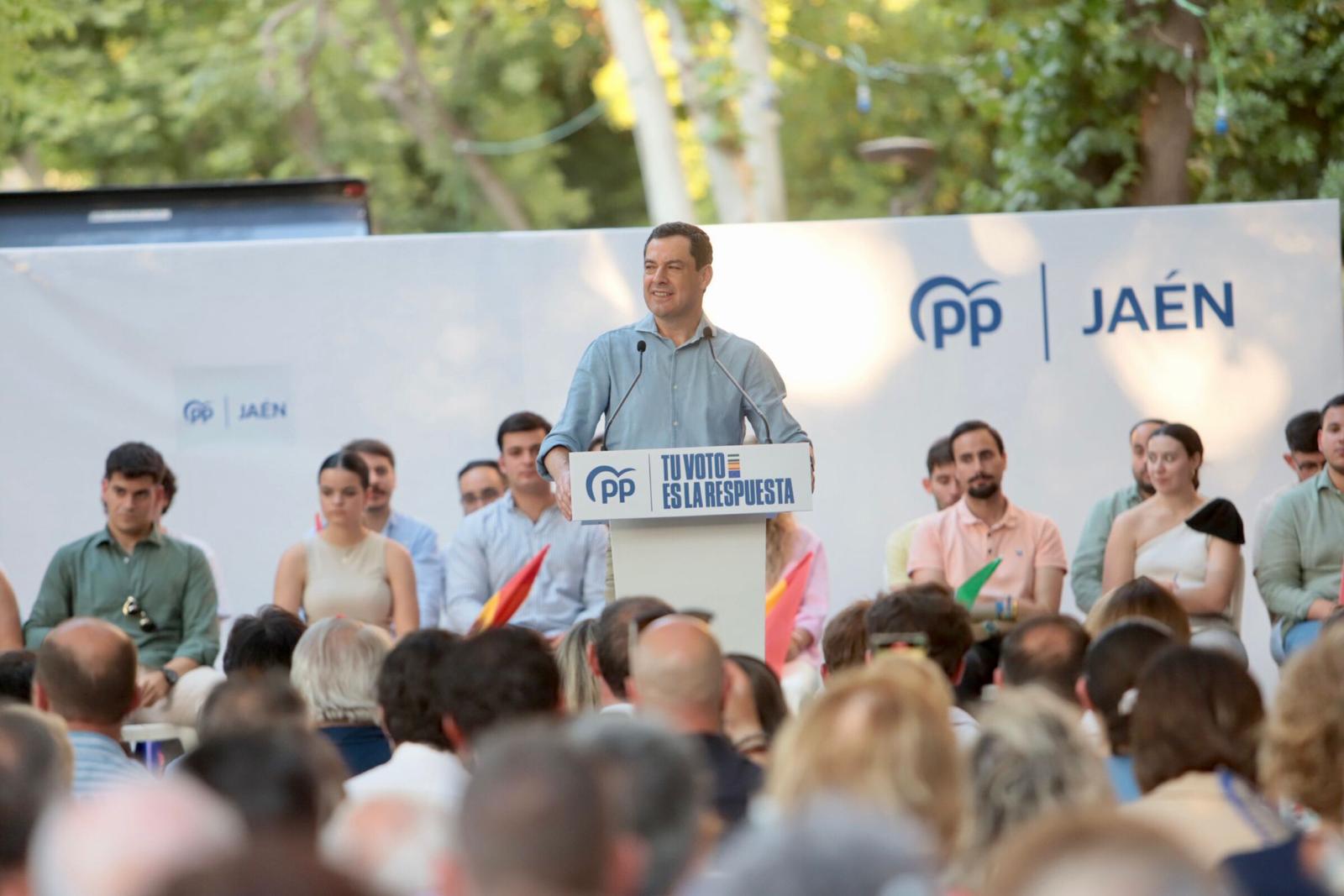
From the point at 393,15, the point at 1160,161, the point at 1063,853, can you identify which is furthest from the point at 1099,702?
the point at 393,15

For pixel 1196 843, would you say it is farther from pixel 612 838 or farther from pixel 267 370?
pixel 267 370

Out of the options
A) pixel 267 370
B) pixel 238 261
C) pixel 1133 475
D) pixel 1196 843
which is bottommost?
pixel 1196 843

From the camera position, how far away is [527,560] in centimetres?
685

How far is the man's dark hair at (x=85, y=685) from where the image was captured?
374 cm

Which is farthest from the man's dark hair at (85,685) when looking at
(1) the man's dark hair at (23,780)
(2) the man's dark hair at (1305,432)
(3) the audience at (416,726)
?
(2) the man's dark hair at (1305,432)

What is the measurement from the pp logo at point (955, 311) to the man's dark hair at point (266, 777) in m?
6.04

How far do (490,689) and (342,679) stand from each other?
893mm

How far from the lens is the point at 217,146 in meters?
20.2

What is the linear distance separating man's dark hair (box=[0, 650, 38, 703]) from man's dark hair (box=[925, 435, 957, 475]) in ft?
13.7

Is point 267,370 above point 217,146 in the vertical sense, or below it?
below

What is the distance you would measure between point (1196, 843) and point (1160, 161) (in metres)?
8.43

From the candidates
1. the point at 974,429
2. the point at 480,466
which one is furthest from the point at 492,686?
the point at 480,466

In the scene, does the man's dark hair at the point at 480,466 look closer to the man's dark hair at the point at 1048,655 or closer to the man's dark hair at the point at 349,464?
the man's dark hair at the point at 349,464

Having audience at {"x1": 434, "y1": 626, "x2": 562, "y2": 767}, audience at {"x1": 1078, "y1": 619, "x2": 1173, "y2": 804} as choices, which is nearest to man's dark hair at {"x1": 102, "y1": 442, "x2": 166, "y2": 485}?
Result: audience at {"x1": 434, "y1": 626, "x2": 562, "y2": 767}
